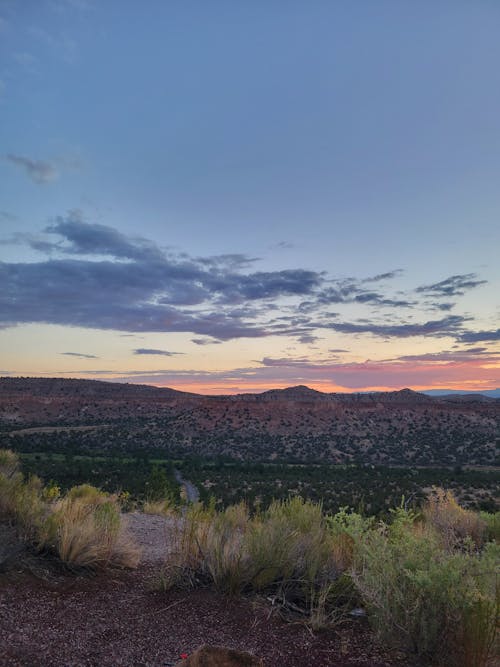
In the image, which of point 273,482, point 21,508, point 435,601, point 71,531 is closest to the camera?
point 435,601

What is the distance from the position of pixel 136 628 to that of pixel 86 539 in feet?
6.53

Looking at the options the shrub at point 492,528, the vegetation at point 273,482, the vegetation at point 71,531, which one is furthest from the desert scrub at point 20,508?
the vegetation at point 273,482

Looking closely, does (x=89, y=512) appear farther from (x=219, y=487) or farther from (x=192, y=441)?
(x=192, y=441)

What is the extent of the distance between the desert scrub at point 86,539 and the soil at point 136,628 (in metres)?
0.26

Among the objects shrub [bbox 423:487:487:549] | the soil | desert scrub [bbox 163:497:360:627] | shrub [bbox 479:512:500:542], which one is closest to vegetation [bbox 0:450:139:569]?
the soil

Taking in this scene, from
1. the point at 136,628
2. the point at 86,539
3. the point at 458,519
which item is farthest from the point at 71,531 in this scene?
the point at 458,519

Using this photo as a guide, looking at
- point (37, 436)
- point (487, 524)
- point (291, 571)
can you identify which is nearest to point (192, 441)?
point (37, 436)

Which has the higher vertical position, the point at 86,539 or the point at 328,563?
the point at 86,539

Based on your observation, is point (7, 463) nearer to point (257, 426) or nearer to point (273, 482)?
point (273, 482)

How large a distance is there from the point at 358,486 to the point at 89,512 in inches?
1078

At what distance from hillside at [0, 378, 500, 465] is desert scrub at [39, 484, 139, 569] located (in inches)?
1929

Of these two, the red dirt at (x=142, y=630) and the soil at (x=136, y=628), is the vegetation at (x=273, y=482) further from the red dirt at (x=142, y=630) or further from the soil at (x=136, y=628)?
the red dirt at (x=142, y=630)

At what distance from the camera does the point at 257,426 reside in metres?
72.4

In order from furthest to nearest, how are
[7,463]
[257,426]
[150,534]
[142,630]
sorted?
[257,426] → [7,463] → [150,534] → [142,630]
